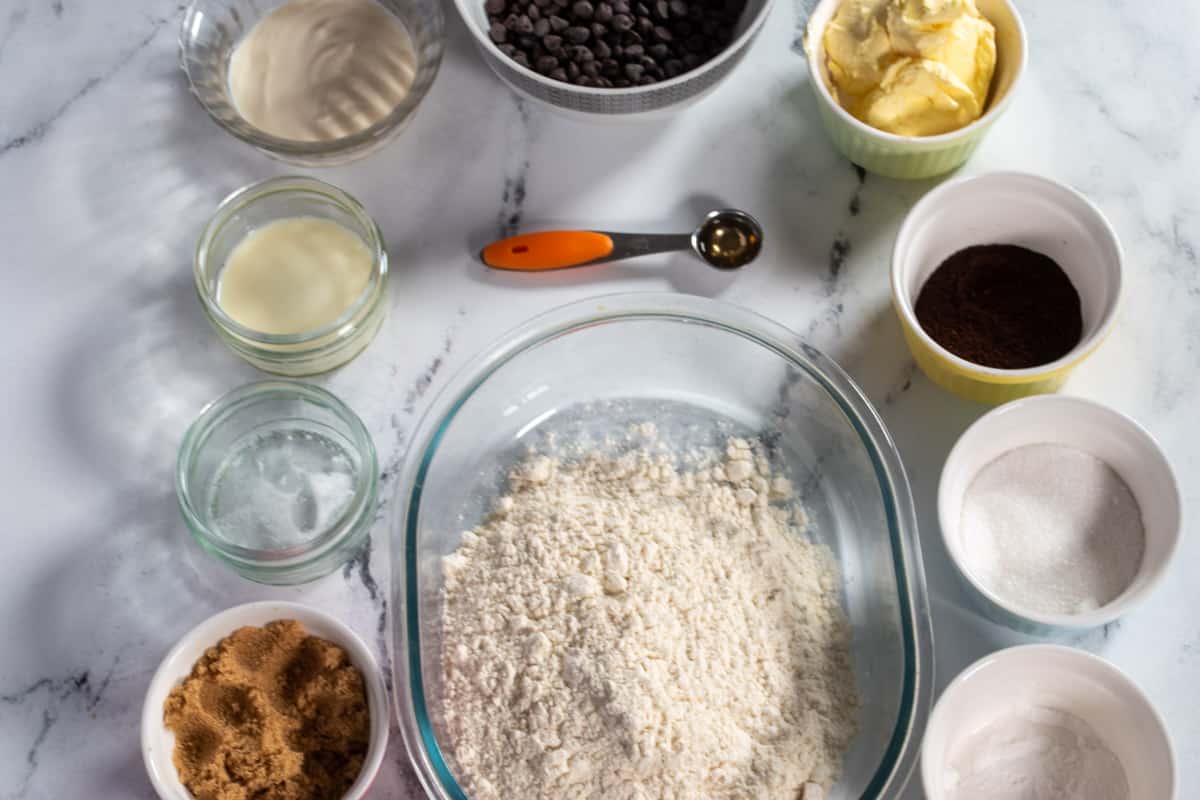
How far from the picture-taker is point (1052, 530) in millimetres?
1344

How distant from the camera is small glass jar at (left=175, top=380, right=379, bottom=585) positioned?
4.57 ft

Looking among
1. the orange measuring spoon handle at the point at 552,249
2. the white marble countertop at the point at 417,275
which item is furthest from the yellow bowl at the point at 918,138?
the orange measuring spoon handle at the point at 552,249

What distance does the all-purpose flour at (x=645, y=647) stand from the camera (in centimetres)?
123

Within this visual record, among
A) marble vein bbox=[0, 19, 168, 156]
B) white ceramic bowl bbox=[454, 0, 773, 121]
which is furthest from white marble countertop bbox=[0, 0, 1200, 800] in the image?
white ceramic bowl bbox=[454, 0, 773, 121]

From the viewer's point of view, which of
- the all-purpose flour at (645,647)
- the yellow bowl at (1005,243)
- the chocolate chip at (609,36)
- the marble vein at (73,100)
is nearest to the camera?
the all-purpose flour at (645,647)

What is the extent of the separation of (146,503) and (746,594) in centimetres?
76

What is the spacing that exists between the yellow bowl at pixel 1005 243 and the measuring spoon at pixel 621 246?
8.3 inches

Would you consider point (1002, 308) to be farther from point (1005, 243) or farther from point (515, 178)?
point (515, 178)

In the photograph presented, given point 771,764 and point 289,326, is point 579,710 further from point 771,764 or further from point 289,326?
point 289,326

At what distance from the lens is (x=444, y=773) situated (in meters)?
1.28

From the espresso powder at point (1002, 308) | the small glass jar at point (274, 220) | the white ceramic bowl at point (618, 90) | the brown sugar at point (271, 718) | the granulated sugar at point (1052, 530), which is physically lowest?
the brown sugar at point (271, 718)

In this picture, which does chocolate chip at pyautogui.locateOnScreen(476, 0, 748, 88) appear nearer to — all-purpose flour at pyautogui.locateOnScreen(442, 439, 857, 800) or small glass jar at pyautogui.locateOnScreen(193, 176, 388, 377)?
small glass jar at pyautogui.locateOnScreen(193, 176, 388, 377)

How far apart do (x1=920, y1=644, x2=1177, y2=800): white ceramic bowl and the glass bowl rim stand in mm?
806

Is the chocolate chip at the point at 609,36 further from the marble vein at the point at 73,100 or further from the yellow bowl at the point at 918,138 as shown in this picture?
the marble vein at the point at 73,100
